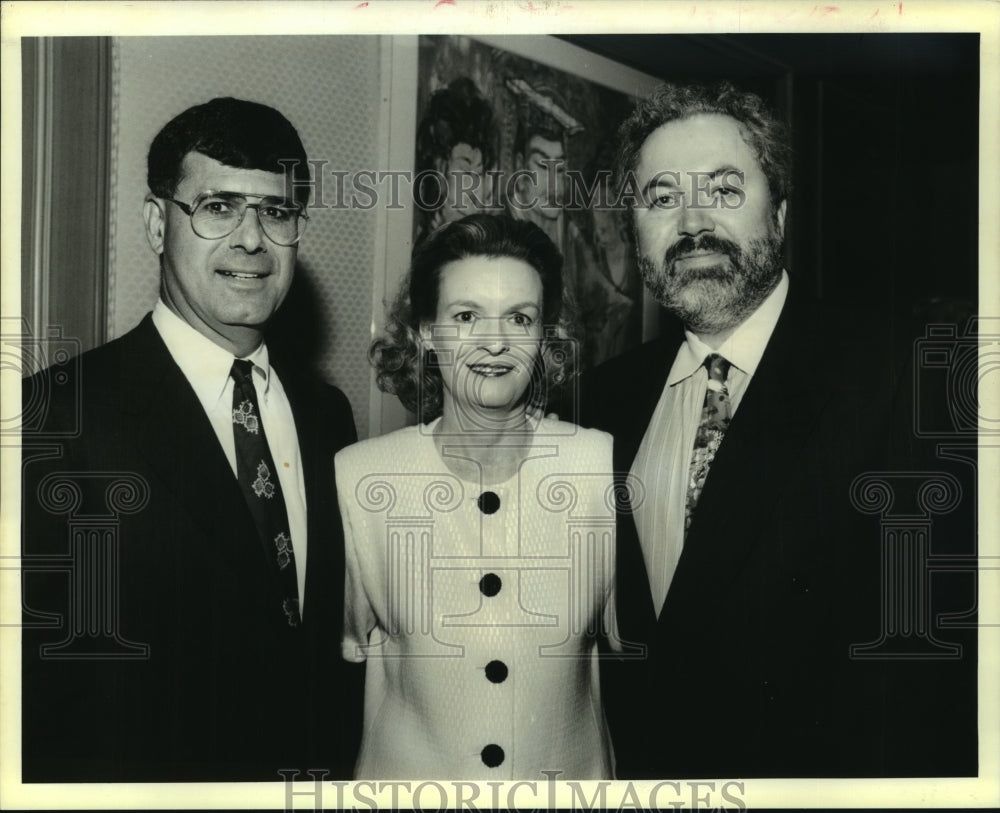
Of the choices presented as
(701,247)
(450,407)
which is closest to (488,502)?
(450,407)

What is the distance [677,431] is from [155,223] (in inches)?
43.5

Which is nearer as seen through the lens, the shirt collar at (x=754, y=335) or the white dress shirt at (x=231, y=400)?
the white dress shirt at (x=231, y=400)

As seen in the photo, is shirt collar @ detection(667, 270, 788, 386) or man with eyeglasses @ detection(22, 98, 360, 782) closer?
man with eyeglasses @ detection(22, 98, 360, 782)

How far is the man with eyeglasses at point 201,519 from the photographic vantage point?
1790 mm

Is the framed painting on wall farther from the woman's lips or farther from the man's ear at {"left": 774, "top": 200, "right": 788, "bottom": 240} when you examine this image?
the man's ear at {"left": 774, "top": 200, "right": 788, "bottom": 240}

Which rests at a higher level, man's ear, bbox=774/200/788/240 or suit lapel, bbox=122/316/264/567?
man's ear, bbox=774/200/788/240

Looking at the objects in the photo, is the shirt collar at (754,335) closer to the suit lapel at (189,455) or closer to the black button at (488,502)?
the black button at (488,502)

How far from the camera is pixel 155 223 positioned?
1783 millimetres

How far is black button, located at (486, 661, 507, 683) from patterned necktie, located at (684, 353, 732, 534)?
475mm

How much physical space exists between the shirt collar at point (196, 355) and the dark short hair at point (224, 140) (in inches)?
9.5

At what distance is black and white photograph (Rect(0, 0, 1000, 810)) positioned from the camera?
1.81 meters

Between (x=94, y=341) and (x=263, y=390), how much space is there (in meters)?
0.33

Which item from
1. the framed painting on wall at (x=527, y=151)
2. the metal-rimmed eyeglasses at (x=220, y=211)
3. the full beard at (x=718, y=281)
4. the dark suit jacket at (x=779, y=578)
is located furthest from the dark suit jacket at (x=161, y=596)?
the full beard at (x=718, y=281)

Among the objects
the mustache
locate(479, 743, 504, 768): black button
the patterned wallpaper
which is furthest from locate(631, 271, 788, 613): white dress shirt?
the patterned wallpaper
